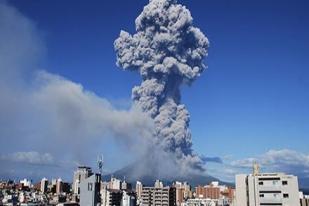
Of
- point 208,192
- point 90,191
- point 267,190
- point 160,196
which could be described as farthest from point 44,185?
point 267,190

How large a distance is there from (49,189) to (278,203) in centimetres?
6952

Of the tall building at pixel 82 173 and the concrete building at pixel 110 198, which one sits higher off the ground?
the tall building at pixel 82 173

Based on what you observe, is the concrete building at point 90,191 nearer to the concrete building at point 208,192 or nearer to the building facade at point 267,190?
the building facade at point 267,190

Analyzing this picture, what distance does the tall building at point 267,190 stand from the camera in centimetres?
3697

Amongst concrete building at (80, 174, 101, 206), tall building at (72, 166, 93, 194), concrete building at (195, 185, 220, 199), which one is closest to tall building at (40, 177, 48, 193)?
tall building at (72, 166, 93, 194)

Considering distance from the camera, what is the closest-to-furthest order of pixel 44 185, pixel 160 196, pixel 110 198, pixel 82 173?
1. pixel 82 173
2. pixel 110 198
3. pixel 160 196
4. pixel 44 185

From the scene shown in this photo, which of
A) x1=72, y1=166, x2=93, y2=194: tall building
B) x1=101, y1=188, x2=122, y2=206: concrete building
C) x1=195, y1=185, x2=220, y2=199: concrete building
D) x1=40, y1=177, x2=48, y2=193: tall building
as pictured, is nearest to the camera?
x1=72, y1=166, x2=93, y2=194: tall building

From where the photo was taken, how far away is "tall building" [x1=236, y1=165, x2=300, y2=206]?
3697cm

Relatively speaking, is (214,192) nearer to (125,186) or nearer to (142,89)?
(125,186)

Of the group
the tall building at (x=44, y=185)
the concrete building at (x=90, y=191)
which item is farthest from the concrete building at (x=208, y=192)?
the concrete building at (x=90, y=191)

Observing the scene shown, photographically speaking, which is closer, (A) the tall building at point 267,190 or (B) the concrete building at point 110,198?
(A) the tall building at point 267,190

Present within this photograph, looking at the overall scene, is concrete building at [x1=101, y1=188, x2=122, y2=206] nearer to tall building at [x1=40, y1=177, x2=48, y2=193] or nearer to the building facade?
tall building at [x1=40, y1=177, x2=48, y2=193]

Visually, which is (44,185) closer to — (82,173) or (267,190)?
(82,173)

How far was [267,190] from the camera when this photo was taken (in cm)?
3766
